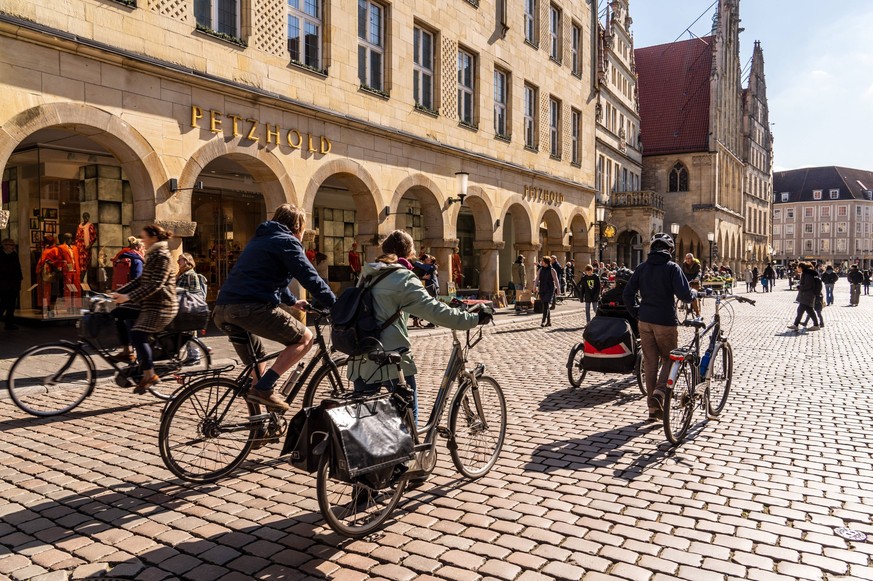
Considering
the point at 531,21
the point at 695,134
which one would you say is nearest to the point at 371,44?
the point at 531,21

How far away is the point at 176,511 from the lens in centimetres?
427

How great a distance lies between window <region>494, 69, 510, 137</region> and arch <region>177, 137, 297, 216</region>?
9898 millimetres

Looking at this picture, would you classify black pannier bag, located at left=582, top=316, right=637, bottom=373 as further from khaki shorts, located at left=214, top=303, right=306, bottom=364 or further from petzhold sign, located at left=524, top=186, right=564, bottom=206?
petzhold sign, located at left=524, top=186, right=564, bottom=206

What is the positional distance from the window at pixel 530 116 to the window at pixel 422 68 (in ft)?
19.2

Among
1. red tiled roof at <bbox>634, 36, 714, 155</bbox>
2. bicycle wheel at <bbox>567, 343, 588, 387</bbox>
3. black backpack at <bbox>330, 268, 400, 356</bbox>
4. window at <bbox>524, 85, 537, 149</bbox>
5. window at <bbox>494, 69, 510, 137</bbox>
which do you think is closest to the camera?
black backpack at <bbox>330, 268, 400, 356</bbox>

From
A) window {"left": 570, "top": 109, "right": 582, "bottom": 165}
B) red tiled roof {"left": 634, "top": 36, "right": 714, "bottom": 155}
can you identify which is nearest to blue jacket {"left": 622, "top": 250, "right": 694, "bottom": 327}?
window {"left": 570, "top": 109, "right": 582, "bottom": 165}

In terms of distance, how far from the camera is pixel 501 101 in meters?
22.3

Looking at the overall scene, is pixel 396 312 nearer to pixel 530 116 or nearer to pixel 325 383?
pixel 325 383

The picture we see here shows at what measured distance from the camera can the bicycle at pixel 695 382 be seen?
5.79 m

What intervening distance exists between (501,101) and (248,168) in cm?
1105

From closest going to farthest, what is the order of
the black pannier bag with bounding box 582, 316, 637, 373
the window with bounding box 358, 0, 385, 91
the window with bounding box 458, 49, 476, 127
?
the black pannier bag with bounding box 582, 316, 637, 373 < the window with bounding box 358, 0, 385, 91 < the window with bounding box 458, 49, 476, 127

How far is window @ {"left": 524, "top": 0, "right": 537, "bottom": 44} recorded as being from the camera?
23.6 meters

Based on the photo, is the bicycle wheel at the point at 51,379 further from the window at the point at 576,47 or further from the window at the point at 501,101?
the window at the point at 576,47

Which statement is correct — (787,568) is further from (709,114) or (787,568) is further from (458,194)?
(709,114)
